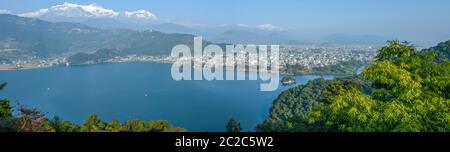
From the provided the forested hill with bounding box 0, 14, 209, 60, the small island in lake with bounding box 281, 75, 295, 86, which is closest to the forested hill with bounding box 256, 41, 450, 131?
the small island in lake with bounding box 281, 75, 295, 86

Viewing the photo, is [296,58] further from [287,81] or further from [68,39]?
[68,39]

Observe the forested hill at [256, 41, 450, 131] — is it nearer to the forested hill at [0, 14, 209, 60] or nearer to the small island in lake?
the small island in lake

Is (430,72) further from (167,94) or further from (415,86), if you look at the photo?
(167,94)

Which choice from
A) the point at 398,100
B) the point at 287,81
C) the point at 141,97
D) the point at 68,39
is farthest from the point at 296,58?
the point at 398,100

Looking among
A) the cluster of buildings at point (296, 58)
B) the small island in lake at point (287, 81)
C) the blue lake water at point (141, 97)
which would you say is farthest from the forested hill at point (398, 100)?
the cluster of buildings at point (296, 58)

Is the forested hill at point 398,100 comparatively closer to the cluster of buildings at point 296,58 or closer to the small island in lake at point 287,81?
the small island in lake at point 287,81

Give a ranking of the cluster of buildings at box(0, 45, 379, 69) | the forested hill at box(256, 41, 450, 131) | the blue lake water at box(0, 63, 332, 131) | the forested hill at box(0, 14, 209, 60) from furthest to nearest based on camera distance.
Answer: the forested hill at box(0, 14, 209, 60), the cluster of buildings at box(0, 45, 379, 69), the blue lake water at box(0, 63, 332, 131), the forested hill at box(256, 41, 450, 131)
